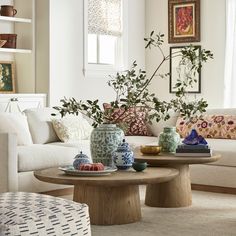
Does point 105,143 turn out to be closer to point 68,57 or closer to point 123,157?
point 123,157

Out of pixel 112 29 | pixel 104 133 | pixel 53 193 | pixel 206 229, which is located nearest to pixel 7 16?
pixel 112 29

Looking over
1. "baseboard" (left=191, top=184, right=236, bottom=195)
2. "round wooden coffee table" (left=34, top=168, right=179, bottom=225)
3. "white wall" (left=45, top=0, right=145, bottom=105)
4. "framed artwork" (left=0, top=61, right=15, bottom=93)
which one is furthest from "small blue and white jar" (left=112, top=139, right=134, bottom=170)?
"framed artwork" (left=0, top=61, right=15, bottom=93)

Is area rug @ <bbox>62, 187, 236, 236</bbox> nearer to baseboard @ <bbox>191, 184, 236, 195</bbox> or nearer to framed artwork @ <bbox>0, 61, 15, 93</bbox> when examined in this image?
baseboard @ <bbox>191, 184, 236, 195</bbox>

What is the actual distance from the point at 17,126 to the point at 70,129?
719 millimetres

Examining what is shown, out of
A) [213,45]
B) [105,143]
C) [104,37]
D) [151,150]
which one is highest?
[104,37]

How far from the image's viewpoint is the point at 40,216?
307cm

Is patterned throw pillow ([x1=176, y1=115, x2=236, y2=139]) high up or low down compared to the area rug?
up

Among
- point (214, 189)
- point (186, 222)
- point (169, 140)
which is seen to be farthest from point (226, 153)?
point (186, 222)

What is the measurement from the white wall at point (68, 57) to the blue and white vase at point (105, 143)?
2.72m

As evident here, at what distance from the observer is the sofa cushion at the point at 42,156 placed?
17.2 ft

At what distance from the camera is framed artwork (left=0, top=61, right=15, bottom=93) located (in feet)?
23.9

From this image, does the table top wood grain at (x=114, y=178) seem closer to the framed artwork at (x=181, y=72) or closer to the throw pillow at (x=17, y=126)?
the throw pillow at (x=17, y=126)

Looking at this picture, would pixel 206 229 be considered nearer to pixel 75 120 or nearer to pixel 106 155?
pixel 106 155

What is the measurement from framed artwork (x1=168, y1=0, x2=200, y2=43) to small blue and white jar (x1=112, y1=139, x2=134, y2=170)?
3761 millimetres
